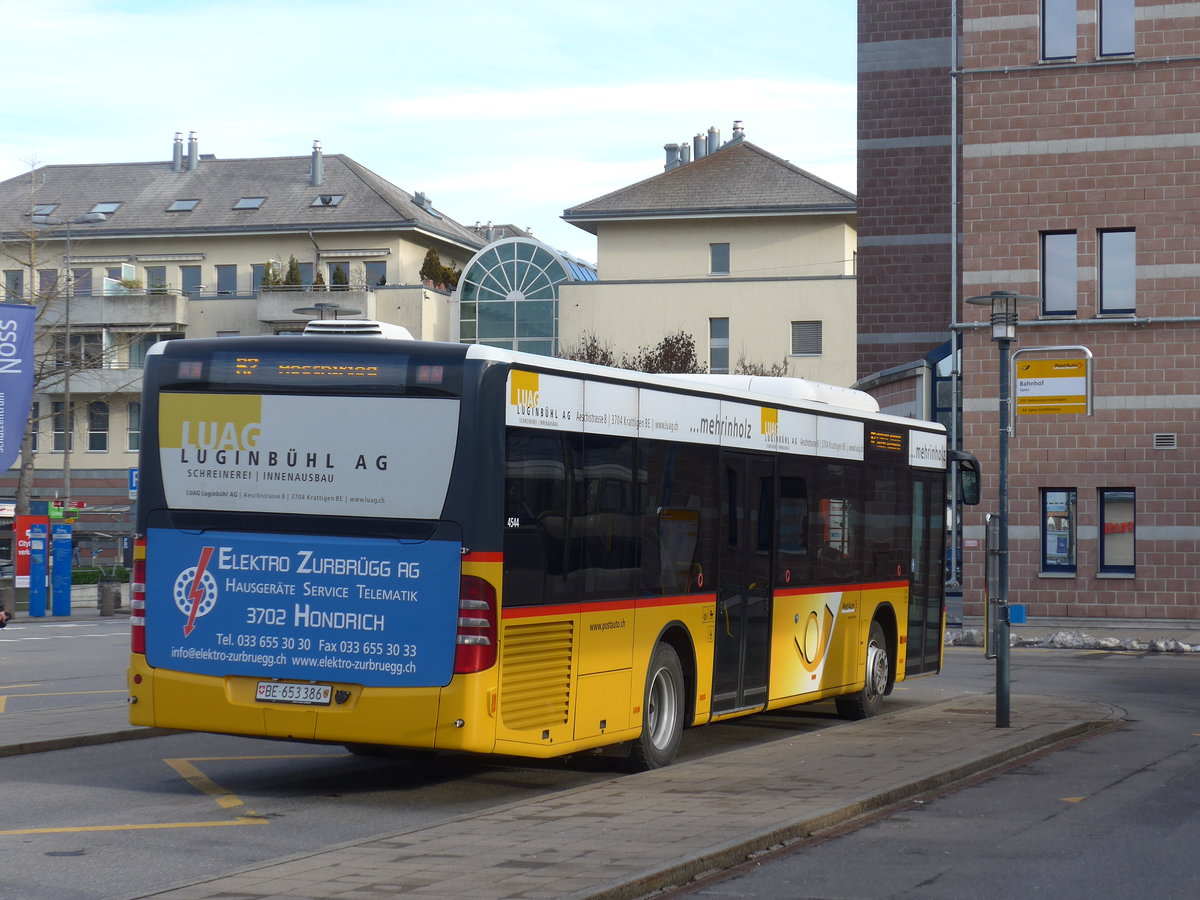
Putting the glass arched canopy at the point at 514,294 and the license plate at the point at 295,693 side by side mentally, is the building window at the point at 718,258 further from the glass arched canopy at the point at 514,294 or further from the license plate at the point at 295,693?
the license plate at the point at 295,693

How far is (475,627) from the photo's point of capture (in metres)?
9.91

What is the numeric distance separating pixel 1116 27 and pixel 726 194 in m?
43.6

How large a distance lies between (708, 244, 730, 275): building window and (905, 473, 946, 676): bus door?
190 feet

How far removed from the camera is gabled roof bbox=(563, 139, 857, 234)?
7400cm

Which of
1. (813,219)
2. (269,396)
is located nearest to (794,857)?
(269,396)

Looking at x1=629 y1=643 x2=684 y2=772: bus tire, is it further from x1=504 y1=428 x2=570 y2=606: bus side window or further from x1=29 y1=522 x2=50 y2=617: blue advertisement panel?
x1=29 y1=522 x2=50 y2=617: blue advertisement panel

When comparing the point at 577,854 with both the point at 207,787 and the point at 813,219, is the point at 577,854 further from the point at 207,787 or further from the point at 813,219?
the point at 813,219

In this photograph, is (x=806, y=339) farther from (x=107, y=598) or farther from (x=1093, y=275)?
(x=107, y=598)

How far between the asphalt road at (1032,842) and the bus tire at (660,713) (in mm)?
2024

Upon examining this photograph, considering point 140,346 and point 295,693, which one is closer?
point 295,693

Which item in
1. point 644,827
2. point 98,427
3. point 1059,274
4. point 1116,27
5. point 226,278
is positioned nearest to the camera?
point 644,827

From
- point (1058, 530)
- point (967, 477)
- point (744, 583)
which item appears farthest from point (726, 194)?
point (744, 583)

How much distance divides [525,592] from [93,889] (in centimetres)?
337

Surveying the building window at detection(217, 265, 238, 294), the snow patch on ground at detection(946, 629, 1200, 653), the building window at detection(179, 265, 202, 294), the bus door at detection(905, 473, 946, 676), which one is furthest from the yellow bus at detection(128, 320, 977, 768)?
the building window at detection(179, 265, 202, 294)
